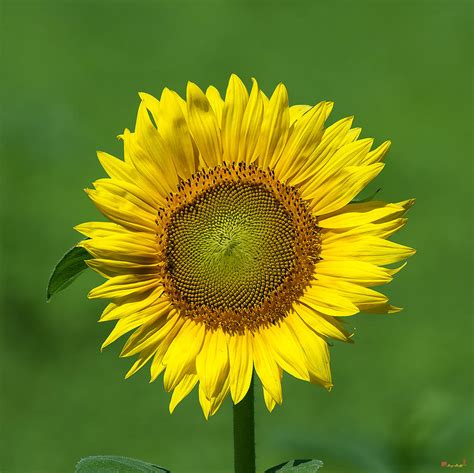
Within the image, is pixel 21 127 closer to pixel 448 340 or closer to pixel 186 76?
pixel 186 76

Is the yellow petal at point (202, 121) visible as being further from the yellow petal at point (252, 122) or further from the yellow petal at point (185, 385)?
the yellow petal at point (185, 385)

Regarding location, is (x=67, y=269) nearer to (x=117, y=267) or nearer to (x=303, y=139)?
(x=117, y=267)

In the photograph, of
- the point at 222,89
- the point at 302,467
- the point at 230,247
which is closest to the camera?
the point at 302,467

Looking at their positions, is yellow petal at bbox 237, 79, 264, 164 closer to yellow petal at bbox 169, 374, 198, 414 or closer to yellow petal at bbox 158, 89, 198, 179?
yellow petal at bbox 158, 89, 198, 179

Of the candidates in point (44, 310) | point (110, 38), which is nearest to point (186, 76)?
point (110, 38)

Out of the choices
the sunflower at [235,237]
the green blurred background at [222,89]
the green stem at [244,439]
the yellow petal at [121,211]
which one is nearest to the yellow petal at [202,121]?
the sunflower at [235,237]

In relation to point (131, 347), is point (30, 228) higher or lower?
higher

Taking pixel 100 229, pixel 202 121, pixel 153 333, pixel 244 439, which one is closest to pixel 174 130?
pixel 202 121
